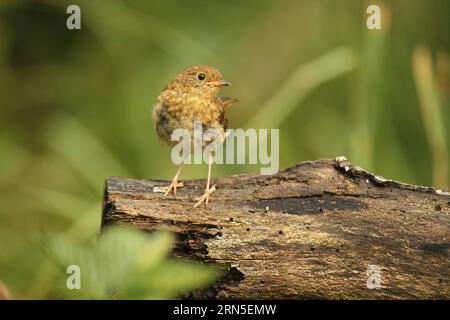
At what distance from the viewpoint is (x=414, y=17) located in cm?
683

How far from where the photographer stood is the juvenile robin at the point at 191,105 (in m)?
4.67

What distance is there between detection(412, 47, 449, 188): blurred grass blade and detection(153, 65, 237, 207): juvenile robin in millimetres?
1507

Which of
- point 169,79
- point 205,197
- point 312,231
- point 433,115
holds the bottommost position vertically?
point 312,231

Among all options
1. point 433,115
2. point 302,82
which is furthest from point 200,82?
point 433,115

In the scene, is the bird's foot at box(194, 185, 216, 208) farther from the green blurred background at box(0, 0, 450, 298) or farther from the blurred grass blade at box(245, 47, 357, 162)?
the blurred grass blade at box(245, 47, 357, 162)

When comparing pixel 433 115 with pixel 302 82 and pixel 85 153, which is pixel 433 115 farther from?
pixel 85 153

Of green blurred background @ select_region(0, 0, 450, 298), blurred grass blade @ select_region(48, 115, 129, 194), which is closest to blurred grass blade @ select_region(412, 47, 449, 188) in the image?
green blurred background @ select_region(0, 0, 450, 298)

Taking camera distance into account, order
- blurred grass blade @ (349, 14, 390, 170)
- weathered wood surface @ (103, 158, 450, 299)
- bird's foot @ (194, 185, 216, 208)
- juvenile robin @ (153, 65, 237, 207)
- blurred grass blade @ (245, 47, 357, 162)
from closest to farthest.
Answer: weathered wood surface @ (103, 158, 450, 299) < bird's foot @ (194, 185, 216, 208) < juvenile robin @ (153, 65, 237, 207) < blurred grass blade @ (349, 14, 390, 170) < blurred grass blade @ (245, 47, 357, 162)

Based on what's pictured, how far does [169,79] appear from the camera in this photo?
731 centimetres

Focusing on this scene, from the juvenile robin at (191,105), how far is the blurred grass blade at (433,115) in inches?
59.3

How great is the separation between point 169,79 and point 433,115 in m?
2.47

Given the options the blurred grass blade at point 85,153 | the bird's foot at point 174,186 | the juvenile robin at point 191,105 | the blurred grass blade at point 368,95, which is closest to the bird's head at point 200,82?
the juvenile robin at point 191,105

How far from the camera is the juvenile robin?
184 inches
